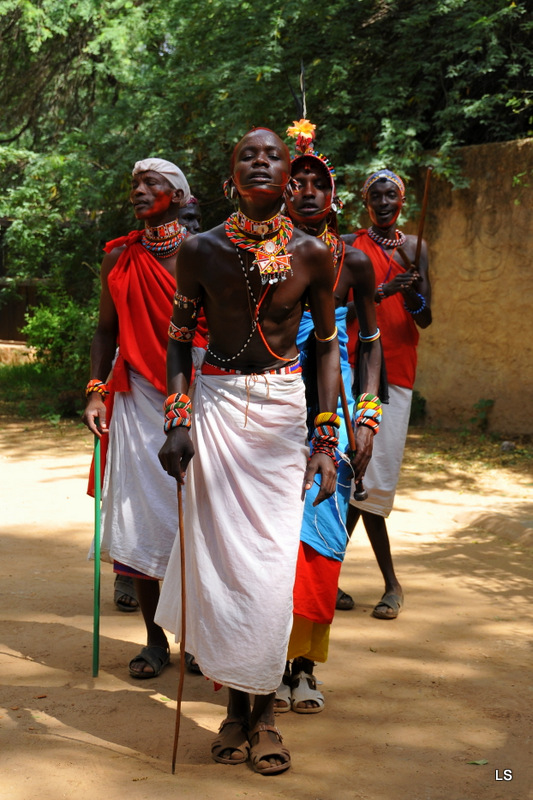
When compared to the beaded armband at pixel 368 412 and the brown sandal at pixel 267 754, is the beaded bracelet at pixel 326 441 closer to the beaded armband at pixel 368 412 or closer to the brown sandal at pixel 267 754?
the beaded armband at pixel 368 412

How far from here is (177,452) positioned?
3.12 m

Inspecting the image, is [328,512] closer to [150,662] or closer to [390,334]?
[150,662]

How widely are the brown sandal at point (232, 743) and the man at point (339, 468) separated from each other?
1.52 ft

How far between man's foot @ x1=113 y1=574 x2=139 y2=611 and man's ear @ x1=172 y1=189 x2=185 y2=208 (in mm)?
2033

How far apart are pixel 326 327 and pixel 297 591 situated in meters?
1.05

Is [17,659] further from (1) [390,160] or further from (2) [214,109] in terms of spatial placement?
(2) [214,109]

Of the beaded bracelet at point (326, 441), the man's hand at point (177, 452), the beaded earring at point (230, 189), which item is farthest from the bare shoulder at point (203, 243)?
the beaded bracelet at point (326, 441)

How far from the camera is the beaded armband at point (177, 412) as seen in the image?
317 centimetres

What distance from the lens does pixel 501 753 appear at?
3.26 metres

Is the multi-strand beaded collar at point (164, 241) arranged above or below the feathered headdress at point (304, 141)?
below

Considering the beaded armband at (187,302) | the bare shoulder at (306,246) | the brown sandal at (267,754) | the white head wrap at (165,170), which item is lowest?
the brown sandal at (267,754)

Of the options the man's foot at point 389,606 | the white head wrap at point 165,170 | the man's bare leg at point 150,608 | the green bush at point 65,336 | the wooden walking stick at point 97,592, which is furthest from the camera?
the green bush at point 65,336

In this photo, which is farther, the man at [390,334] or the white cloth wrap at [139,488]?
the man at [390,334]

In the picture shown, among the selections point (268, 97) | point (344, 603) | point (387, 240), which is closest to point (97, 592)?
point (344, 603)
